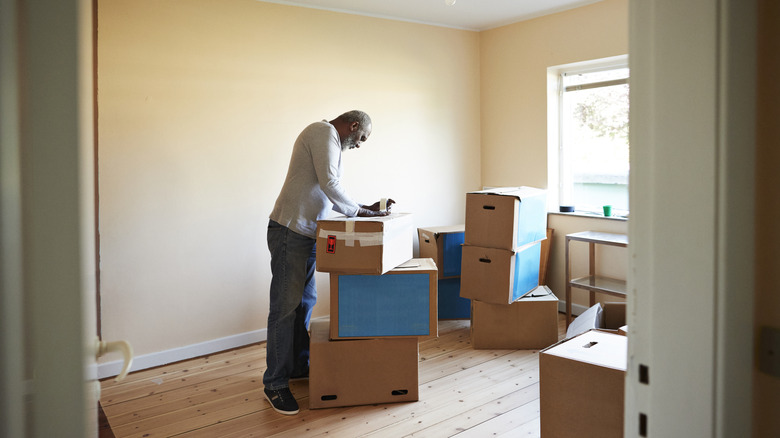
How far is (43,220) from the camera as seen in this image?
544 mm

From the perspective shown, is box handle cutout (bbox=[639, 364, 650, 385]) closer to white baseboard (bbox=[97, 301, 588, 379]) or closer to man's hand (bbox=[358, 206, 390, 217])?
man's hand (bbox=[358, 206, 390, 217])

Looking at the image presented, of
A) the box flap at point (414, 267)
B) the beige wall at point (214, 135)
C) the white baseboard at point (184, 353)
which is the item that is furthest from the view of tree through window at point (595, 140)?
the white baseboard at point (184, 353)

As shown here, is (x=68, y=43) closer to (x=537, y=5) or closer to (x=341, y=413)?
(x=341, y=413)

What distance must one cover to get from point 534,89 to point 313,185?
8.02ft

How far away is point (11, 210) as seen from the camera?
52cm

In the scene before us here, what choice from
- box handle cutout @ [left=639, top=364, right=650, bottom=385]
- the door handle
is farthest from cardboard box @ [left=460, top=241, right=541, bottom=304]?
the door handle

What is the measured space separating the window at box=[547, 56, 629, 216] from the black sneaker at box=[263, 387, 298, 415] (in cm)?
276

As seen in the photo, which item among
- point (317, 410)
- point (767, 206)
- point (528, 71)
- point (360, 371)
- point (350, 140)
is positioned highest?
point (528, 71)

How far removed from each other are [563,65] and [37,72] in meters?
4.35

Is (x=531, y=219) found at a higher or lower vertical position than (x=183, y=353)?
higher

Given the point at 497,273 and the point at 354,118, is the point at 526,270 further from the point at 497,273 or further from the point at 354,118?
the point at 354,118

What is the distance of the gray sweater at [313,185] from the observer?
285 cm

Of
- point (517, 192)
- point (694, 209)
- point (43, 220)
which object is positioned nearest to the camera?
point (43, 220)

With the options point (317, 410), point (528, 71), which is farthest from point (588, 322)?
point (528, 71)
